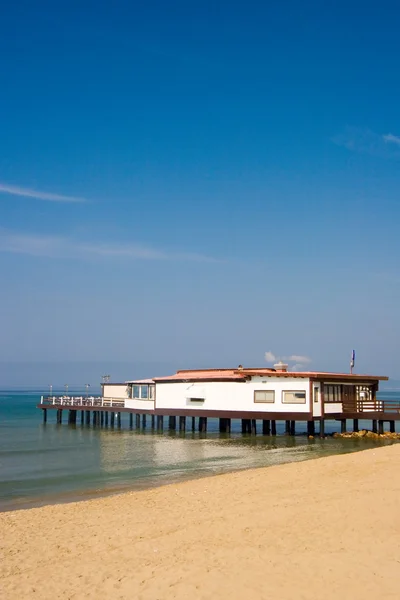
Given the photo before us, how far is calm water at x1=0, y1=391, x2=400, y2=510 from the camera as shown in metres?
24.3

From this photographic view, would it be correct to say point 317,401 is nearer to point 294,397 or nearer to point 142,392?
point 294,397

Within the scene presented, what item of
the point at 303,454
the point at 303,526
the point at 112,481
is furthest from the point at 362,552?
the point at 303,454

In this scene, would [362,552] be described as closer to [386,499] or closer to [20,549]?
[386,499]

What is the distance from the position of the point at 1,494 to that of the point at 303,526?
1462 cm

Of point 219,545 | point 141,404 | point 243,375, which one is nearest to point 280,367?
point 243,375

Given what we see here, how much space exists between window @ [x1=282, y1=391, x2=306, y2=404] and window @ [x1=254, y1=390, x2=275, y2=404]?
0.83 meters

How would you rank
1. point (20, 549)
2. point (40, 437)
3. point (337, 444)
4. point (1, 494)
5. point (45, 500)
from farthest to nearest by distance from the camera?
point (40, 437) < point (337, 444) < point (1, 494) < point (45, 500) < point (20, 549)

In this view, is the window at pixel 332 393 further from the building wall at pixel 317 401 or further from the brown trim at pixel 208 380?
the brown trim at pixel 208 380

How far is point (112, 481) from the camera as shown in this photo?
25.6 metres

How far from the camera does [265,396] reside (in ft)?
138

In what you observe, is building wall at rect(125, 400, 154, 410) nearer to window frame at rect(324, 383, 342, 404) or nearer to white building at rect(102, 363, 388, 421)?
white building at rect(102, 363, 388, 421)

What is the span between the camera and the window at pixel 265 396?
41.7 metres

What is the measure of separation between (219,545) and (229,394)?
105 feet

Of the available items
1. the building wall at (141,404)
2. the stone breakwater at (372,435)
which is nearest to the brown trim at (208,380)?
the building wall at (141,404)
